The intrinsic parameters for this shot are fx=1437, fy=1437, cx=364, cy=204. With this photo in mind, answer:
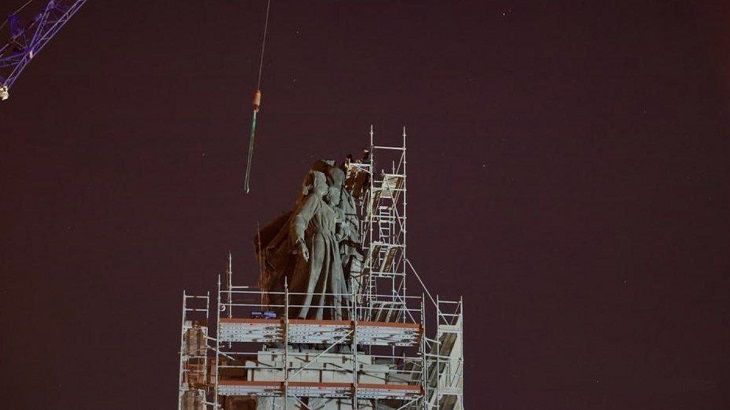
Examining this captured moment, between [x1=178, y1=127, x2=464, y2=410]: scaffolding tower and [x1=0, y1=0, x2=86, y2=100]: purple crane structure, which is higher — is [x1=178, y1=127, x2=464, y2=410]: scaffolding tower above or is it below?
below

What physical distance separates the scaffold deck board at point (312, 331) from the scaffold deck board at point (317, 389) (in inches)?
67.3

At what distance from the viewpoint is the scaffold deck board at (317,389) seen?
4844 centimetres

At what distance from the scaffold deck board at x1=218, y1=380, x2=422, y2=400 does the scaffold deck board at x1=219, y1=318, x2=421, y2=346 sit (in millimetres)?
1709

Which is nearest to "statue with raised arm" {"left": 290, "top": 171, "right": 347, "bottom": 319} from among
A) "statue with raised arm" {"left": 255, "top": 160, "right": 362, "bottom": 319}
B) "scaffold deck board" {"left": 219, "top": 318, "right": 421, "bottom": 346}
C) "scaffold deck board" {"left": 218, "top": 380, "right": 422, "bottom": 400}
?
"statue with raised arm" {"left": 255, "top": 160, "right": 362, "bottom": 319}

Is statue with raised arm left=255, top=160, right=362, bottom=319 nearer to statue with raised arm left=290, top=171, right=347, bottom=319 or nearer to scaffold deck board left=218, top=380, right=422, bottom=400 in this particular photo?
statue with raised arm left=290, top=171, right=347, bottom=319

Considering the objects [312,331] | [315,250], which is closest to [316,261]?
[315,250]

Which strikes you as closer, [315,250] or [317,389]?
[317,389]

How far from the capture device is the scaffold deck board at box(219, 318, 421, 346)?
49.3m

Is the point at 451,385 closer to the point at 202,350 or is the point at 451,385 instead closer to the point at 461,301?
the point at 461,301

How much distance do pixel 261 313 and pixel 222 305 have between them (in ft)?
7.41

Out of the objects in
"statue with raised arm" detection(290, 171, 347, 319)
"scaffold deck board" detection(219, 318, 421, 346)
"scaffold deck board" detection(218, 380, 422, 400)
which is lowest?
"scaffold deck board" detection(218, 380, 422, 400)

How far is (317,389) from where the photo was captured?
48719mm

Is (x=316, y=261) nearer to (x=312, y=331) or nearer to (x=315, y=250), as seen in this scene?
(x=315, y=250)

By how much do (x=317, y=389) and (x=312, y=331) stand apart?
206cm
